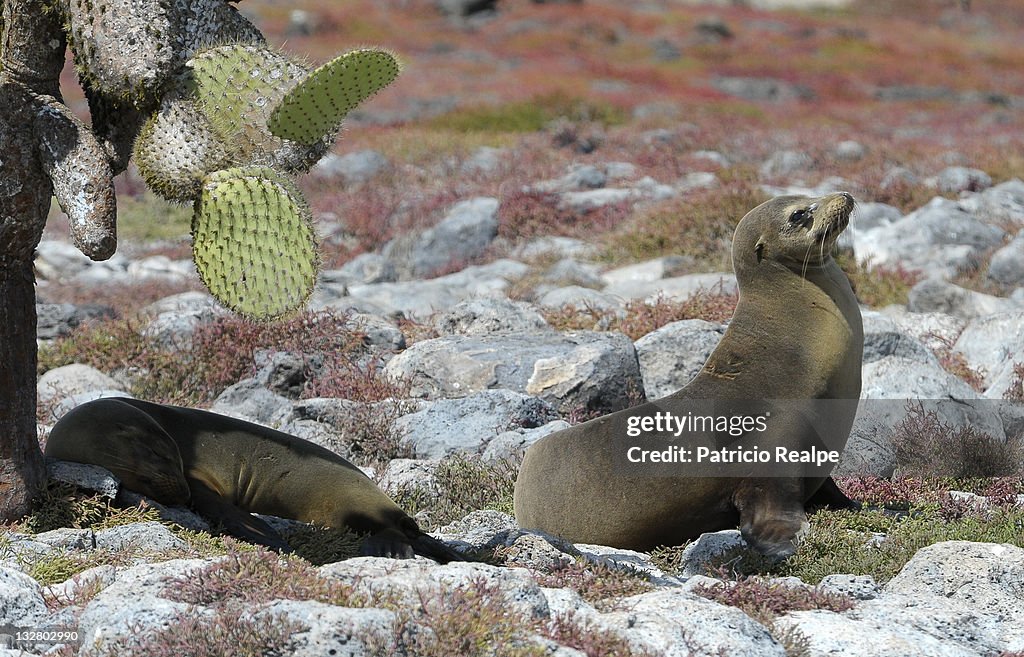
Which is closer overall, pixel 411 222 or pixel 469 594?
pixel 469 594

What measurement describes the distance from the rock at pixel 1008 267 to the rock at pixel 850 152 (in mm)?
8693

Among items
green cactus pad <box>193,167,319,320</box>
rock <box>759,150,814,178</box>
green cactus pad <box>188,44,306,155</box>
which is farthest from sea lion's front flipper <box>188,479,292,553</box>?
rock <box>759,150,814,178</box>

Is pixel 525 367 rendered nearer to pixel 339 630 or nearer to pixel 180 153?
pixel 180 153

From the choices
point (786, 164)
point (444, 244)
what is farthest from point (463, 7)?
point (444, 244)

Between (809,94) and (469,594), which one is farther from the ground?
(469,594)

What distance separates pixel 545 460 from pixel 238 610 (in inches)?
118

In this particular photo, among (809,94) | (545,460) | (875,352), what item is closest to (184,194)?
(545,460)

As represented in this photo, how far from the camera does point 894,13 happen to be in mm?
70125

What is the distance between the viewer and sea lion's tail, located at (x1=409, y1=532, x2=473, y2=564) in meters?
6.36

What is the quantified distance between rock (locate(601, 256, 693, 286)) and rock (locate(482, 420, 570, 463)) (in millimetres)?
6820

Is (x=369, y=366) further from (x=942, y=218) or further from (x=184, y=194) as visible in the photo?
(x=942, y=218)

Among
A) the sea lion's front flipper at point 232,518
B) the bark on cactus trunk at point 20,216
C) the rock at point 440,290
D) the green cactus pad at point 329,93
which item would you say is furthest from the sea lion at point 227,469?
the rock at point 440,290

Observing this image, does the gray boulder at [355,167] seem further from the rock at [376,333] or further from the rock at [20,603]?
the rock at [20,603]

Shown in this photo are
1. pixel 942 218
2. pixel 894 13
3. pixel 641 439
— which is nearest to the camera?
pixel 641 439
